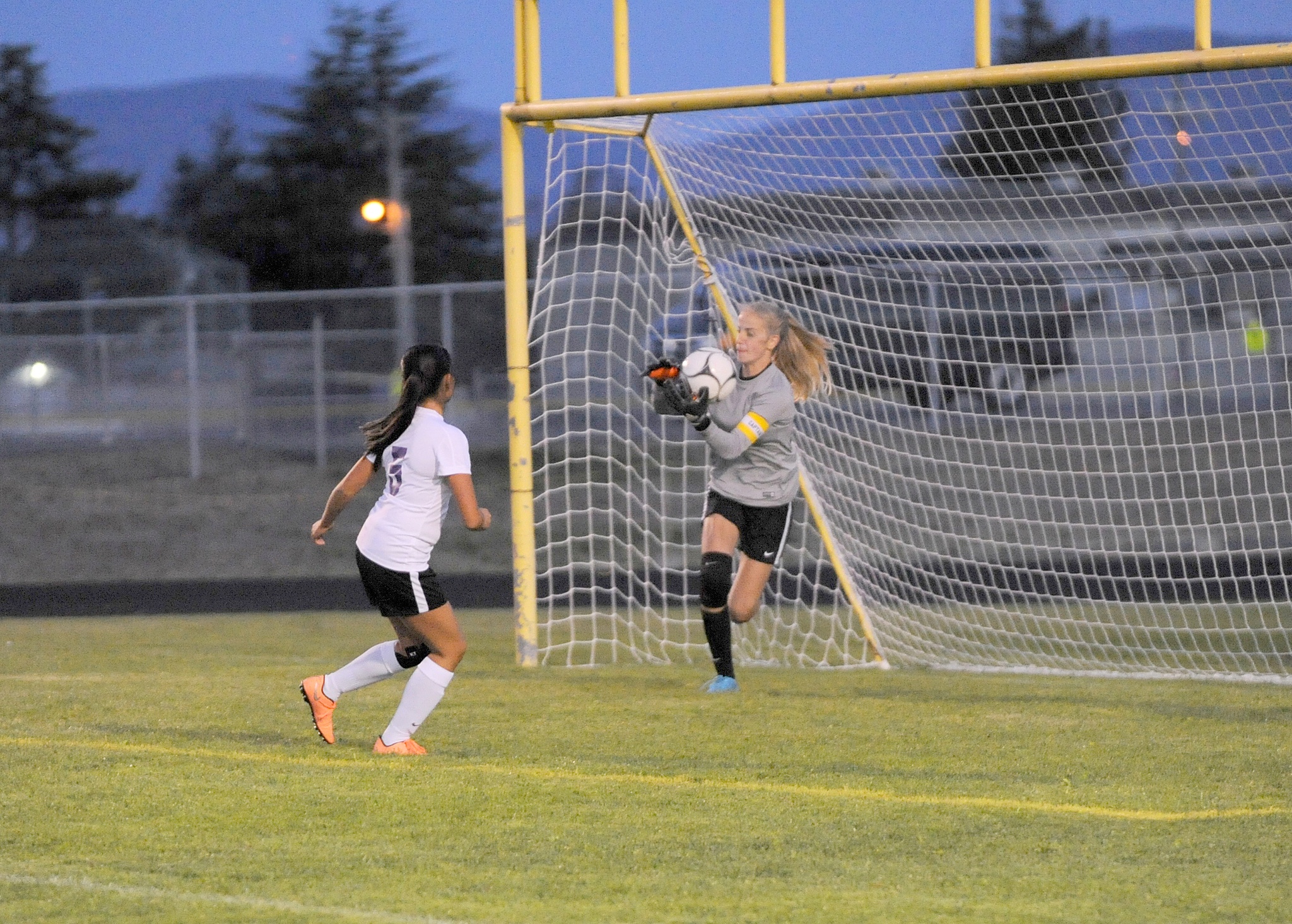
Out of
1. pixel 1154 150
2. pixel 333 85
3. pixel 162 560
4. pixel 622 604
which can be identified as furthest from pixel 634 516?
pixel 333 85

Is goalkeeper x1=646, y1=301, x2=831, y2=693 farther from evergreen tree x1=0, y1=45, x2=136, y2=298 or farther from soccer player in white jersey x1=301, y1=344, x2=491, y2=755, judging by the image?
evergreen tree x1=0, y1=45, x2=136, y2=298

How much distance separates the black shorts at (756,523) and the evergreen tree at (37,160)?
42998 mm

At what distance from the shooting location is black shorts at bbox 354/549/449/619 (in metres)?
6.04

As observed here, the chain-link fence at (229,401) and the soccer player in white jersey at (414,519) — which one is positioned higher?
the soccer player in white jersey at (414,519)

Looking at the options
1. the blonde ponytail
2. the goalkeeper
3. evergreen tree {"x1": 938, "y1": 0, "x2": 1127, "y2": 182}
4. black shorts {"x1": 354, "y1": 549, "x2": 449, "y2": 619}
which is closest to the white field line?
black shorts {"x1": 354, "y1": 549, "x2": 449, "y2": 619}

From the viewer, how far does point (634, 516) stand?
679 inches

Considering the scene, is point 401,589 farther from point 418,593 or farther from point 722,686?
point 722,686

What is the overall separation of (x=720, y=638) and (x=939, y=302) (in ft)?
17.4

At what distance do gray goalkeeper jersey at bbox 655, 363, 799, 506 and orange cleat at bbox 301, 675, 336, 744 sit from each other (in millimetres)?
2371

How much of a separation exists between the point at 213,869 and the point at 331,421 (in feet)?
50.6

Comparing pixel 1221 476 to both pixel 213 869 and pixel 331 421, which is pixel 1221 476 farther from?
pixel 213 869

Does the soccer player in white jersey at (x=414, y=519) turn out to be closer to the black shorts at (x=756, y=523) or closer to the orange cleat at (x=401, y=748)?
the orange cleat at (x=401, y=748)

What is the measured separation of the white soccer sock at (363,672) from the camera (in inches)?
251

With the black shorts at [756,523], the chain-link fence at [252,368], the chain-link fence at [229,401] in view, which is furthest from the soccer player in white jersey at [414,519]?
the chain-link fence at [252,368]
